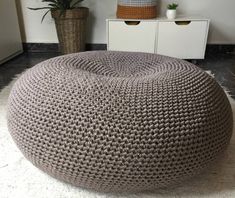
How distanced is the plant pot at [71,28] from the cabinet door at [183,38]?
691mm

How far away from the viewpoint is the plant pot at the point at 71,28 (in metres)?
2.11

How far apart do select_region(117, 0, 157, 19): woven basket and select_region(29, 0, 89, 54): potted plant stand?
0.35 m

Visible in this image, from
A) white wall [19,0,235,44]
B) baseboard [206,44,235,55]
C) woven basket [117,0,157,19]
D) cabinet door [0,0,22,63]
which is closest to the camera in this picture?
woven basket [117,0,157,19]

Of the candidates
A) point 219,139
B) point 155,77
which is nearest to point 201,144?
point 219,139

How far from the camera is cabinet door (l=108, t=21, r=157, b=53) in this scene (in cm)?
208

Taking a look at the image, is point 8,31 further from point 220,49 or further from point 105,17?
point 220,49

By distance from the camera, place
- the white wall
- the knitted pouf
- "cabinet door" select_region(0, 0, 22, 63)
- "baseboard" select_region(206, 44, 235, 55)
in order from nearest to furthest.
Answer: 1. the knitted pouf
2. "cabinet door" select_region(0, 0, 22, 63)
3. the white wall
4. "baseboard" select_region(206, 44, 235, 55)

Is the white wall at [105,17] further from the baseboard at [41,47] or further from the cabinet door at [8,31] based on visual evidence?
the cabinet door at [8,31]

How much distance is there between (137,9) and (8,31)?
120 centimetres

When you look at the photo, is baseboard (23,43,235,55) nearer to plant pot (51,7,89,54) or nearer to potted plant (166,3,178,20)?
plant pot (51,7,89,54)

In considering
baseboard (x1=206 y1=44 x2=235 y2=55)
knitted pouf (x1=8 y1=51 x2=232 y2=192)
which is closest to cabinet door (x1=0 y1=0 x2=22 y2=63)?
knitted pouf (x1=8 y1=51 x2=232 y2=192)

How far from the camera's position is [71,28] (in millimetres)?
2141

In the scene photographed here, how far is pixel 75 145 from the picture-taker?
24.2 inches

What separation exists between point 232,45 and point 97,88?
2.23m
